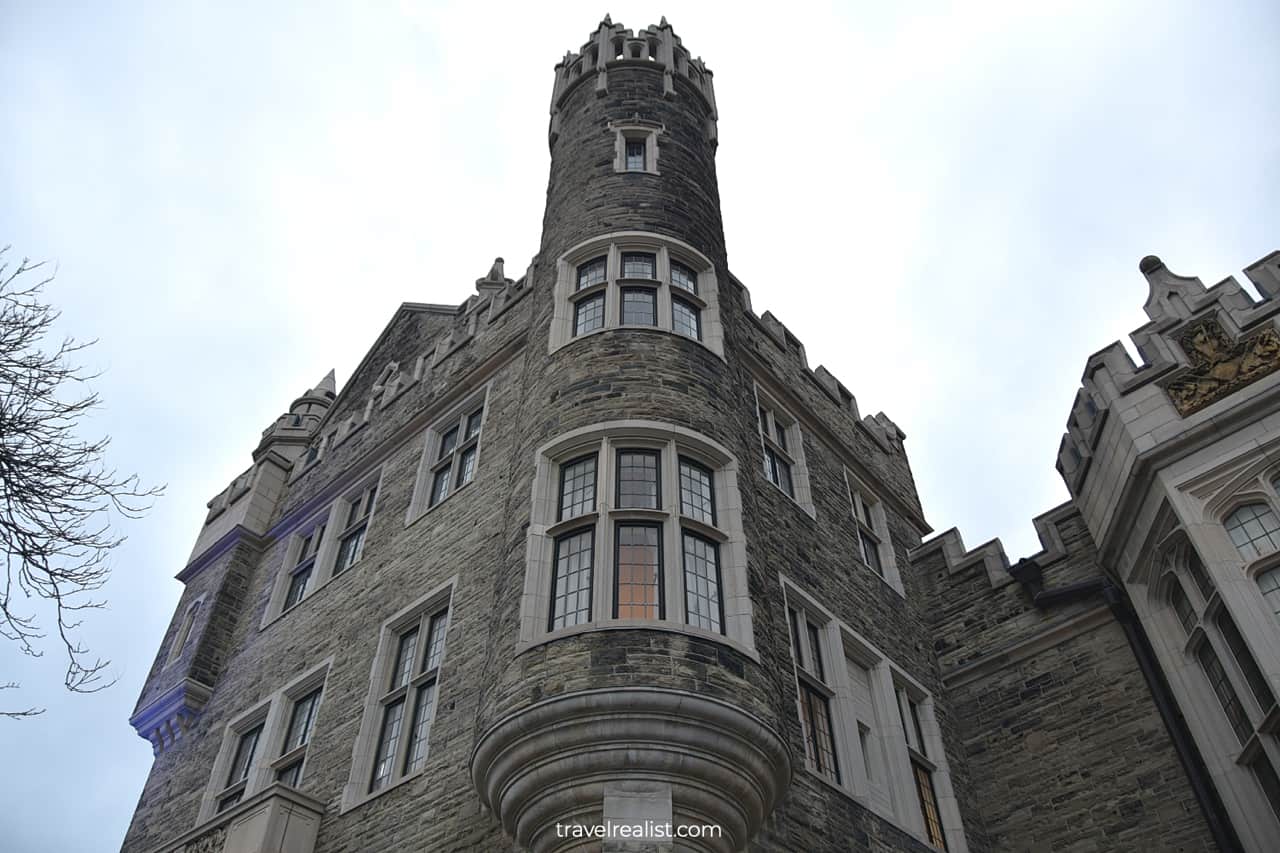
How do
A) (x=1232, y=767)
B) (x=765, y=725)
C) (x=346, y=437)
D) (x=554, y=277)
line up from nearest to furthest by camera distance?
1. (x=765, y=725)
2. (x=1232, y=767)
3. (x=554, y=277)
4. (x=346, y=437)

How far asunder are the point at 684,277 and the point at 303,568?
9616 mm

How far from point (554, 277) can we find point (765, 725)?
7980 mm

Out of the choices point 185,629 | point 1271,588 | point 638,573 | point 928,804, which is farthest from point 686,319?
point 185,629

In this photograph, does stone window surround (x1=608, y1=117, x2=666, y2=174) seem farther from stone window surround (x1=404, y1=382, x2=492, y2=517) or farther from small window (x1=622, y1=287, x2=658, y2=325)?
stone window surround (x1=404, y1=382, x2=492, y2=517)

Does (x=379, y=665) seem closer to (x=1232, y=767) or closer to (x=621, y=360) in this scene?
(x=621, y=360)

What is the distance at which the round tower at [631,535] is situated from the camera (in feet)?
28.1

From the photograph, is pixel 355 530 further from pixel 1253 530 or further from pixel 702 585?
pixel 1253 530

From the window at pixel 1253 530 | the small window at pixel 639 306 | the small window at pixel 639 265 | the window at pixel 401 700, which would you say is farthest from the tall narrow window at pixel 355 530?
the window at pixel 1253 530

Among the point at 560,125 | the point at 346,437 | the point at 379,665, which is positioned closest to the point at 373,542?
the point at 379,665

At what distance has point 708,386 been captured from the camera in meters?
12.6

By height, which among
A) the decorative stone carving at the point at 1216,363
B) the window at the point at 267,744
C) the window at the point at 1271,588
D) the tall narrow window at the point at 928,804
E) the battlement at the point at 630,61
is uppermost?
the battlement at the point at 630,61

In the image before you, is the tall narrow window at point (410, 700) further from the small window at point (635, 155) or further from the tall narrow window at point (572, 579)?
the small window at point (635, 155)

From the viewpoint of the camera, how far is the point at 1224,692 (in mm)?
11875

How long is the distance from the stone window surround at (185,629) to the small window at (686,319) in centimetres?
1206
